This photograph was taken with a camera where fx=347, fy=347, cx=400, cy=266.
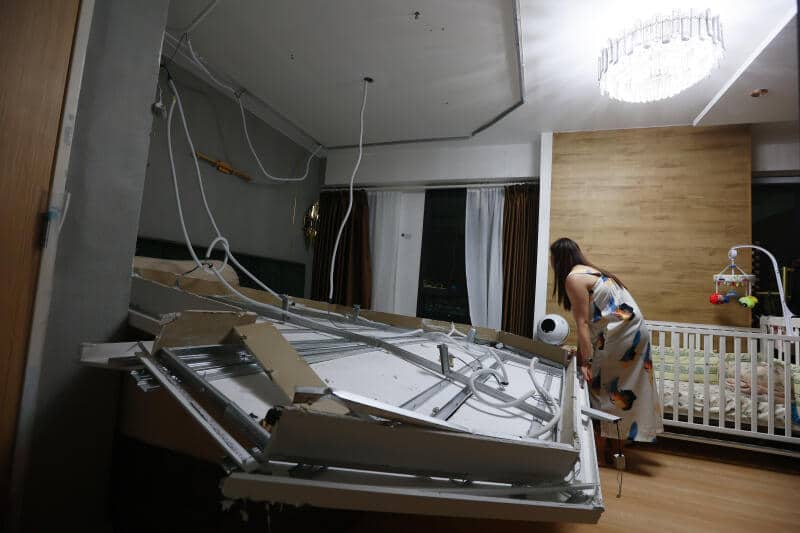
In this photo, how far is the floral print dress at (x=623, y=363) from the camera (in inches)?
67.9

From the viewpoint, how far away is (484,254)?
11.4 feet

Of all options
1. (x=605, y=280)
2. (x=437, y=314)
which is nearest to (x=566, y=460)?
(x=605, y=280)

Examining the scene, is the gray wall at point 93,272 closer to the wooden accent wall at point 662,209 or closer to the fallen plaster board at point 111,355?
the fallen plaster board at point 111,355

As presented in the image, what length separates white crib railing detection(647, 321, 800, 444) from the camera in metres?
1.87

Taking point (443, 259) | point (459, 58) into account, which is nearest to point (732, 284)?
point (443, 259)

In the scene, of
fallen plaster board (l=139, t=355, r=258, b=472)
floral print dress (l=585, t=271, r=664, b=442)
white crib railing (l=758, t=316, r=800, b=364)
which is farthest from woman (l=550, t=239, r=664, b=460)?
fallen plaster board (l=139, t=355, r=258, b=472)

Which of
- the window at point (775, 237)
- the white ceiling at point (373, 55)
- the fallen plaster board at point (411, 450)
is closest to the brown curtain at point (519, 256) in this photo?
A: the white ceiling at point (373, 55)

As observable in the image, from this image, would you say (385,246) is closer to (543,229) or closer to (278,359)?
(543,229)

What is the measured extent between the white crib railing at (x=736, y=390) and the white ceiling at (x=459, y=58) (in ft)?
4.37

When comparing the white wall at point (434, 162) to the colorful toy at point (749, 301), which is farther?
the white wall at point (434, 162)

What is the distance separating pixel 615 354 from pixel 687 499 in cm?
62

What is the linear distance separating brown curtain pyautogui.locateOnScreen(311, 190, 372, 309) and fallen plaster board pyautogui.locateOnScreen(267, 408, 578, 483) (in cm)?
336

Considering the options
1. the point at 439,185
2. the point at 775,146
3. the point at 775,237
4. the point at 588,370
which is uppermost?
the point at 775,146

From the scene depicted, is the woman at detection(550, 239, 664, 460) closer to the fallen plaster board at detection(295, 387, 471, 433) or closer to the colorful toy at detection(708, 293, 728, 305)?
the colorful toy at detection(708, 293, 728, 305)
